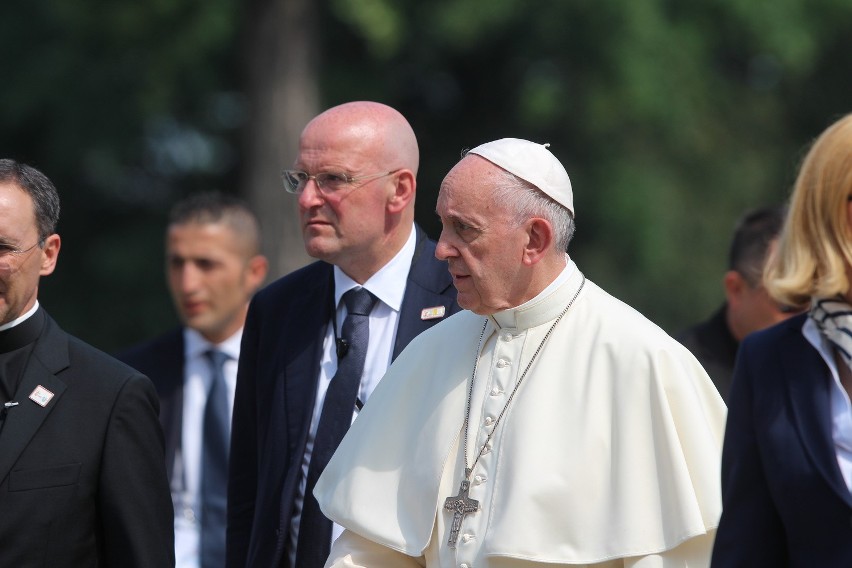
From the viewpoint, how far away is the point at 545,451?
4121 mm

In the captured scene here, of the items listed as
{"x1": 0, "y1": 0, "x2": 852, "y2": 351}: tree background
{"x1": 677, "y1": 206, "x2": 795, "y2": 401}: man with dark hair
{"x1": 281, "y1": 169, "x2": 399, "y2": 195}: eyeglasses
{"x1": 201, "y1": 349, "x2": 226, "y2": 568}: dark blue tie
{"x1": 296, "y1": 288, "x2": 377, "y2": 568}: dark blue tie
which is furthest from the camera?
{"x1": 0, "y1": 0, "x2": 852, "y2": 351}: tree background

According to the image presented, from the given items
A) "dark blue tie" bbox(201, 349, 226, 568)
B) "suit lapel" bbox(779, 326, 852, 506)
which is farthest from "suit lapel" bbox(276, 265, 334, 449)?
"suit lapel" bbox(779, 326, 852, 506)

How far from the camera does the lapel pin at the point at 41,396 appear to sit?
14.7 feet

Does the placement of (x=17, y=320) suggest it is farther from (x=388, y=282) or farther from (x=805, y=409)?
(x=805, y=409)

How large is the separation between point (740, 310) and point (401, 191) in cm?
182

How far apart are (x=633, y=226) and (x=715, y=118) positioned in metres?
1.62

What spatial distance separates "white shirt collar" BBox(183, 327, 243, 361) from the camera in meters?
7.12

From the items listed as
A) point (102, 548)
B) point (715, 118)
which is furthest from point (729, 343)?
point (715, 118)

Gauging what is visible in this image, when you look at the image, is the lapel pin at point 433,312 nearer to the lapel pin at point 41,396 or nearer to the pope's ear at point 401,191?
the pope's ear at point 401,191

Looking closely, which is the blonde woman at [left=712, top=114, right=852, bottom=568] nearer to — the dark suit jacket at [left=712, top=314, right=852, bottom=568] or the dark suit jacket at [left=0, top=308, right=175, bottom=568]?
the dark suit jacket at [left=712, top=314, right=852, bottom=568]

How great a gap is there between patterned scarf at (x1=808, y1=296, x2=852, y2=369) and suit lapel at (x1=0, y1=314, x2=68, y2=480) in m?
A: 2.20

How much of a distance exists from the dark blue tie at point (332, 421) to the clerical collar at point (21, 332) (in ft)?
3.20

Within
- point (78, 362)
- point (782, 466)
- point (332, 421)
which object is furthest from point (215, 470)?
point (782, 466)

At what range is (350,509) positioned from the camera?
4.42m
